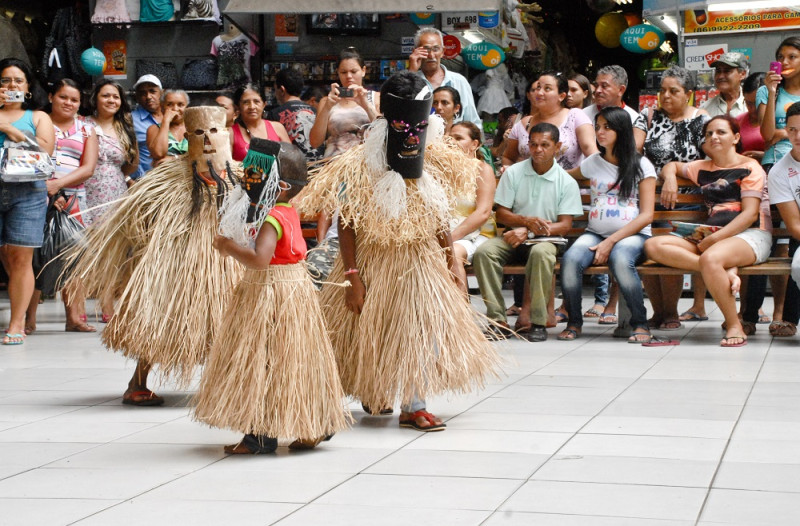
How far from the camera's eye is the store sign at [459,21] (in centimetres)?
1201

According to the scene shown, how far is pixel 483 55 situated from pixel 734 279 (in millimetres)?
5722

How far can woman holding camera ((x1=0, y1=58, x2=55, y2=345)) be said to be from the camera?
24.9 ft

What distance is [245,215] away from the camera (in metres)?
4.20

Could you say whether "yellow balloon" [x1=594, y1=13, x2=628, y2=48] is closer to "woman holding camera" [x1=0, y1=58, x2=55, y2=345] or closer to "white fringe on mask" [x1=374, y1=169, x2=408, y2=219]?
"woman holding camera" [x1=0, y1=58, x2=55, y2=345]

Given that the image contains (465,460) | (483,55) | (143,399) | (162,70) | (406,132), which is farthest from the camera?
(162,70)

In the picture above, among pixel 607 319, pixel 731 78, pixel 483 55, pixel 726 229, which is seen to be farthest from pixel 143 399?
pixel 483 55

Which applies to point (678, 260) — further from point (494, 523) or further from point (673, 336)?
point (494, 523)

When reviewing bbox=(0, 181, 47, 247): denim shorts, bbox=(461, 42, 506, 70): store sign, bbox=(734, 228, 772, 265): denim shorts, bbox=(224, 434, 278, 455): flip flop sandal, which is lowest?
bbox=(224, 434, 278, 455): flip flop sandal

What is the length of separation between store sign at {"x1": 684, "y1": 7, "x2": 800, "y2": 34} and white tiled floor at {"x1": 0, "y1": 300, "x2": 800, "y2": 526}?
6685 millimetres

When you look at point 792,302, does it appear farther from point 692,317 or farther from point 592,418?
point 592,418

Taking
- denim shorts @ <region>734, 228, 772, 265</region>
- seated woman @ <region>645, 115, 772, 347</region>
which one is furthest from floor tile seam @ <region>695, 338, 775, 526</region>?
denim shorts @ <region>734, 228, 772, 265</region>

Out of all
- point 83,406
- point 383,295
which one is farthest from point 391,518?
point 83,406

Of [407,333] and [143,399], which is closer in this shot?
[407,333]

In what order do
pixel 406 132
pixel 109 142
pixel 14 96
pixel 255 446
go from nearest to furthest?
1. pixel 255 446
2. pixel 406 132
3. pixel 14 96
4. pixel 109 142
